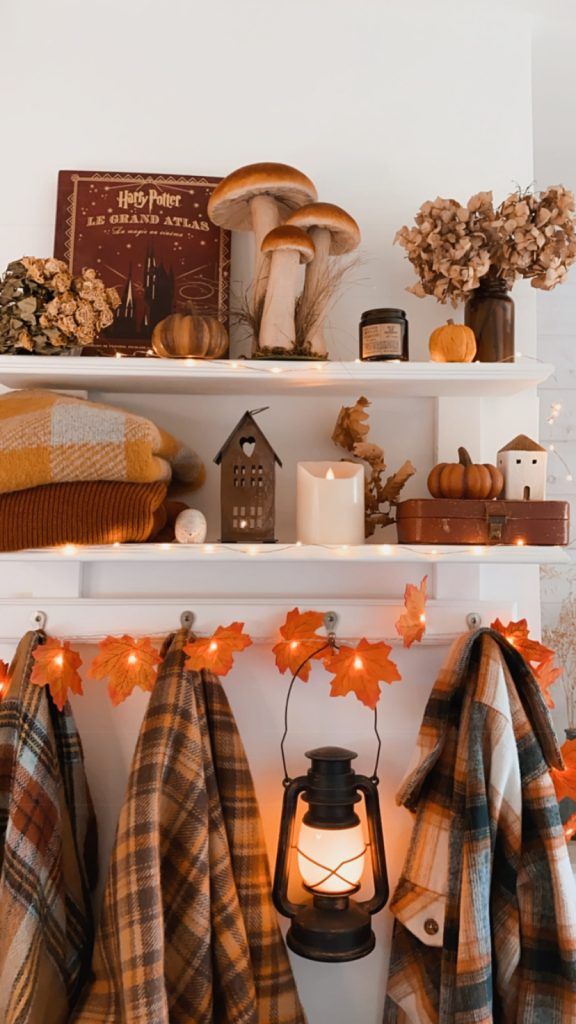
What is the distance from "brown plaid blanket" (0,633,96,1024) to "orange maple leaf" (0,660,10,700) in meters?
0.02

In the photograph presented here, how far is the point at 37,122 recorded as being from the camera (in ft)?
4.12

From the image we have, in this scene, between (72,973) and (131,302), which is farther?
(131,302)

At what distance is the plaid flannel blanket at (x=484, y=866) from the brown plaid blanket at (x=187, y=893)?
0.20 m

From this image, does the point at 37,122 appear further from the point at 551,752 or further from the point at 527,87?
the point at 551,752

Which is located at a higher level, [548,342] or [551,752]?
[548,342]

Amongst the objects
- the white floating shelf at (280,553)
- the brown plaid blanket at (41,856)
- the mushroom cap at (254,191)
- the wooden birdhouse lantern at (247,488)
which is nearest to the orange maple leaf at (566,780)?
the white floating shelf at (280,553)

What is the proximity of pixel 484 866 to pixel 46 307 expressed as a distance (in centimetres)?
97

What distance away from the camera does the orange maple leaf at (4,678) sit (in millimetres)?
1111

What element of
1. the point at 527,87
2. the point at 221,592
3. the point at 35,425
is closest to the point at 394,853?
the point at 221,592

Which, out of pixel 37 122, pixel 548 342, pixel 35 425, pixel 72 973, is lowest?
pixel 72 973

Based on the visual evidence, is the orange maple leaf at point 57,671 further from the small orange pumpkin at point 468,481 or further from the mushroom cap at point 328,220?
the mushroom cap at point 328,220

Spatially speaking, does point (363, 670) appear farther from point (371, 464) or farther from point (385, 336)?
point (385, 336)

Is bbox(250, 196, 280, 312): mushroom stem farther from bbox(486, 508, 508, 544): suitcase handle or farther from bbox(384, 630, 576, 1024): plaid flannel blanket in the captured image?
bbox(384, 630, 576, 1024): plaid flannel blanket

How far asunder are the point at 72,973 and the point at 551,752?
74 cm
